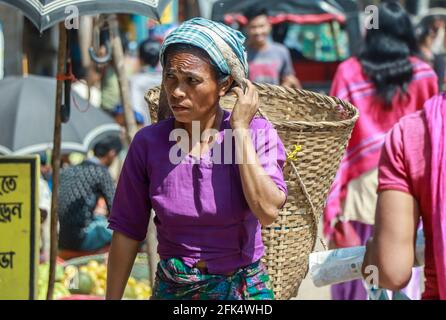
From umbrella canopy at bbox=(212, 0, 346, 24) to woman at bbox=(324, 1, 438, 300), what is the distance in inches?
218

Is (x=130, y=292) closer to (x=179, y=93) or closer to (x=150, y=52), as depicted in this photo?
(x=179, y=93)

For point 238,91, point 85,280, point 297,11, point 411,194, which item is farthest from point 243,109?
point 297,11

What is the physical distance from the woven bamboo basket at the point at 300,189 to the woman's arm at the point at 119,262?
0.56 metres

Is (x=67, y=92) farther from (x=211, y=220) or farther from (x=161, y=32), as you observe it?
(x=161, y=32)

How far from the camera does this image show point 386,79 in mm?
4812

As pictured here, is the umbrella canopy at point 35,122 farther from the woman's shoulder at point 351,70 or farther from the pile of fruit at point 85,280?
the woman's shoulder at point 351,70

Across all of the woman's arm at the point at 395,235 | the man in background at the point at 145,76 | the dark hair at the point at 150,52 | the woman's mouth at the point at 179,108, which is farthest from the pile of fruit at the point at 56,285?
the dark hair at the point at 150,52

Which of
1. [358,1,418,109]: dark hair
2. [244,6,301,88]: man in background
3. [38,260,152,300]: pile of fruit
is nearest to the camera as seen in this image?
[358,1,418,109]: dark hair

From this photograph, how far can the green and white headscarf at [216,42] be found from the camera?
2.65 m

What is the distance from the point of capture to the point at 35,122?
20.0ft

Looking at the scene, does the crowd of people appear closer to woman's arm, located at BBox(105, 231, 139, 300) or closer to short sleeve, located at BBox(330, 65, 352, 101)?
woman's arm, located at BBox(105, 231, 139, 300)

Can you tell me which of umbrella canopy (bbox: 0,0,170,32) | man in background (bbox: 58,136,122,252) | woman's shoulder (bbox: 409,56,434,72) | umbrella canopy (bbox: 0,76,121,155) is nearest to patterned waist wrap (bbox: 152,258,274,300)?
umbrella canopy (bbox: 0,0,170,32)

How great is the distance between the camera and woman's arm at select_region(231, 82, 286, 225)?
2.62m
